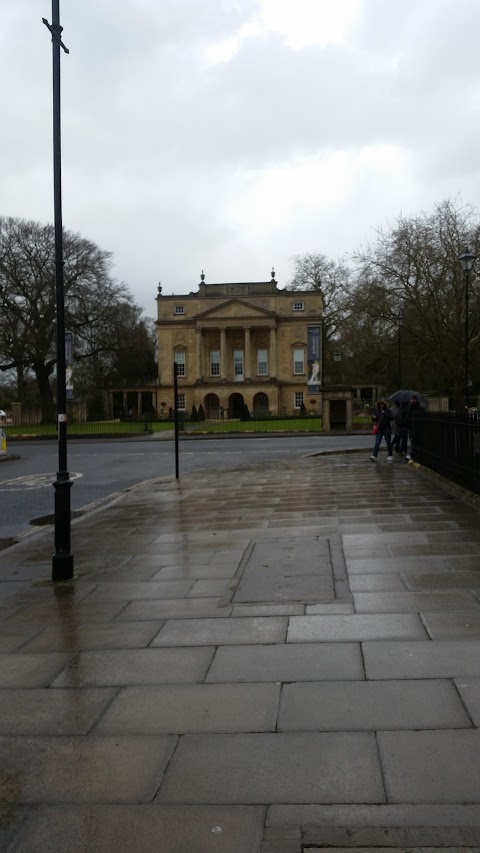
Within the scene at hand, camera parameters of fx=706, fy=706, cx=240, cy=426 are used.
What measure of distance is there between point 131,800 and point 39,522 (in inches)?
361

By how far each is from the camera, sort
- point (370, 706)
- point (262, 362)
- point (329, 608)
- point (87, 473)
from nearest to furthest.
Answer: point (370, 706) < point (329, 608) < point (87, 473) < point (262, 362)

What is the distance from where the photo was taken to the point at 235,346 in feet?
276

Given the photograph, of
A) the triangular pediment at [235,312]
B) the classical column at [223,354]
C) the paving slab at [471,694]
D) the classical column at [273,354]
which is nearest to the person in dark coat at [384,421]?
the paving slab at [471,694]

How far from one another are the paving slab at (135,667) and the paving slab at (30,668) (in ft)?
0.24

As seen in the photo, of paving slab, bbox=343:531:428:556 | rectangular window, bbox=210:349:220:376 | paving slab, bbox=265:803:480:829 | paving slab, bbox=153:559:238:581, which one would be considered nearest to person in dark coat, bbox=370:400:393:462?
paving slab, bbox=343:531:428:556

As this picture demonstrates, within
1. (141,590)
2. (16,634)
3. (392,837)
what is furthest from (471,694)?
(141,590)

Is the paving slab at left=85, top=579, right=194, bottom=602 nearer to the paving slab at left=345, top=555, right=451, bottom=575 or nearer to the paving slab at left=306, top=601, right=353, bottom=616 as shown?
the paving slab at left=306, top=601, right=353, bottom=616

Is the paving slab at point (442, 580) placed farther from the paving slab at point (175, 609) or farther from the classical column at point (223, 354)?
the classical column at point (223, 354)

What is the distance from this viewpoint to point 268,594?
5.99 metres

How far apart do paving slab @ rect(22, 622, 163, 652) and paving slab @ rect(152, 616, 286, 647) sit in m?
0.12

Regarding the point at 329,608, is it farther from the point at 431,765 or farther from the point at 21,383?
the point at 21,383

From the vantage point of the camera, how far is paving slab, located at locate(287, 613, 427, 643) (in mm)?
4746

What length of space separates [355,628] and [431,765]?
6.22 ft

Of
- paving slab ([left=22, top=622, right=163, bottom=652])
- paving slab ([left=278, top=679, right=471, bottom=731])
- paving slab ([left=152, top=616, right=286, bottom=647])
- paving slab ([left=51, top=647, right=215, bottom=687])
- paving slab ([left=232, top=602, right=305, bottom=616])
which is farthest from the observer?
paving slab ([left=232, top=602, right=305, bottom=616])
